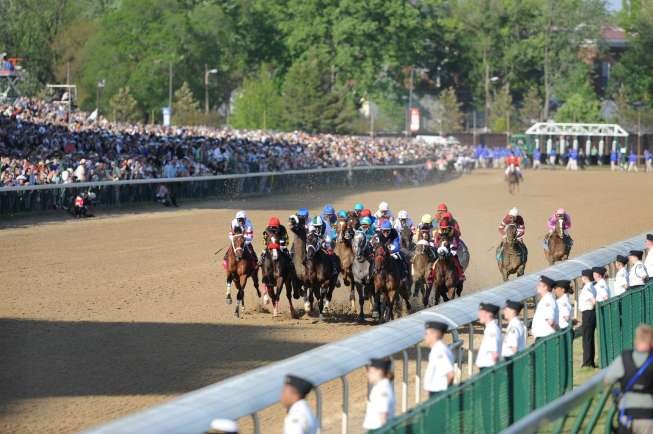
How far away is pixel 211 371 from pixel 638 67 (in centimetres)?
8644

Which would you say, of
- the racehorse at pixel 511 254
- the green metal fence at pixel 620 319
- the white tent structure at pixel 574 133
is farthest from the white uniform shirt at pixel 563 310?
the white tent structure at pixel 574 133

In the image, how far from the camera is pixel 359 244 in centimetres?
1683

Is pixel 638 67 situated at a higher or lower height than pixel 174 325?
higher

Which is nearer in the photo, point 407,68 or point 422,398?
point 422,398

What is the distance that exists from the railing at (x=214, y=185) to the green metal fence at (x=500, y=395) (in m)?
19.8

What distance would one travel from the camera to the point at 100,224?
1176 inches

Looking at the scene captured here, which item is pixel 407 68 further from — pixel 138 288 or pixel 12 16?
pixel 138 288

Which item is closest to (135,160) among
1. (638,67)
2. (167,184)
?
(167,184)

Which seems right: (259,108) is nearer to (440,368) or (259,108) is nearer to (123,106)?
(123,106)

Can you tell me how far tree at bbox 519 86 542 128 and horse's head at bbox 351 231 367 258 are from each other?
7964 centimetres

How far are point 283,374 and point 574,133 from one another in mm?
66372

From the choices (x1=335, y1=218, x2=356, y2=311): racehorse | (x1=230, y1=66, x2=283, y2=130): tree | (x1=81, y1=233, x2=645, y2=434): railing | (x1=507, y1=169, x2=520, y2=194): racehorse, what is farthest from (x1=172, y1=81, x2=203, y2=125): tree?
(x1=81, y1=233, x2=645, y2=434): railing

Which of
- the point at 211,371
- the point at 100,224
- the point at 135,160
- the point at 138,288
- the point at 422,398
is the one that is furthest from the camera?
the point at 135,160

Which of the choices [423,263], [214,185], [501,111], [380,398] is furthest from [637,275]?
[501,111]
